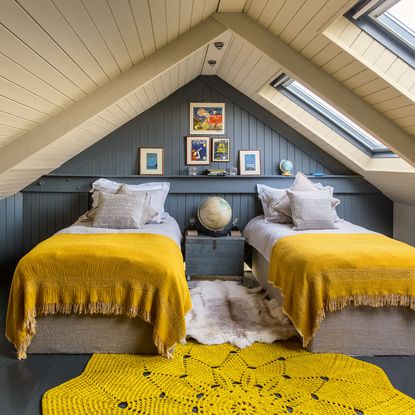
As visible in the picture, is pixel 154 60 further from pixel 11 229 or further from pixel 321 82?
pixel 11 229

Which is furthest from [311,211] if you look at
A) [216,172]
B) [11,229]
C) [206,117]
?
[11,229]

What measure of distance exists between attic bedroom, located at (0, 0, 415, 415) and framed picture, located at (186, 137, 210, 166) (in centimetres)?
55

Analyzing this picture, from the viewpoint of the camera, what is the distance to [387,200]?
477 cm

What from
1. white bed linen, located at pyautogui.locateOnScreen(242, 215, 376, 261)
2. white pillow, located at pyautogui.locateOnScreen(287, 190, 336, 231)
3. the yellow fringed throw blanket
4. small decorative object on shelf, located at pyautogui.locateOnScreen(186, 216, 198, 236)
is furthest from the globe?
the yellow fringed throw blanket

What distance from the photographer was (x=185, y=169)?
4707 mm

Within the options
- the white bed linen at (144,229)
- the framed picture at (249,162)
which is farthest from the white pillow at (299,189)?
the white bed linen at (144,229)

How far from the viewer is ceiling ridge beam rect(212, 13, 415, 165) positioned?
3.11 meters

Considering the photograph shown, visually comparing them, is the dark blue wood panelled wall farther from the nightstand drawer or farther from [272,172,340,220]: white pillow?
the nightstand drawer

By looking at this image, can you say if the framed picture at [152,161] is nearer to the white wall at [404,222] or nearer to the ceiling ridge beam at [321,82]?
the ceiling ridge beam at [321,82]

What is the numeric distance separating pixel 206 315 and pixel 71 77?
6.24 ft

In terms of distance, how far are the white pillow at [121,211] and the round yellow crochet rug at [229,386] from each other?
1.34 meters

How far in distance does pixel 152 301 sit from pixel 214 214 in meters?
1.80

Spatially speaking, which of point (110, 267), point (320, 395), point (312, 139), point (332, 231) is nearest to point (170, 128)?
point (312, 139)

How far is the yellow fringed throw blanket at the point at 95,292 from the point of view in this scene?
2.57 meters
